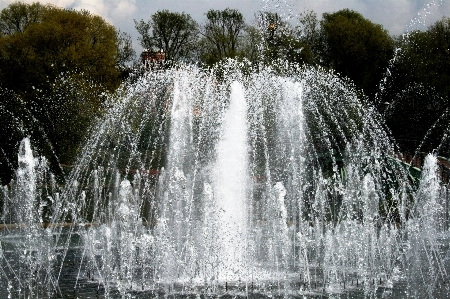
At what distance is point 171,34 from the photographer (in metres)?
47.7

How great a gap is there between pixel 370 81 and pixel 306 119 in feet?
29.7

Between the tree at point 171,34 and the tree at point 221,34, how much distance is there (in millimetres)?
986

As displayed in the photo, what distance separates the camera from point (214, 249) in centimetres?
1205

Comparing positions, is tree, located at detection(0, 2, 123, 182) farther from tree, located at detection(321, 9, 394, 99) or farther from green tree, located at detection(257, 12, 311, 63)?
tree, located at detection(321, 9, 394, 99)

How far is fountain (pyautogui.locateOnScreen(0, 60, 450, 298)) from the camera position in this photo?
11.0m

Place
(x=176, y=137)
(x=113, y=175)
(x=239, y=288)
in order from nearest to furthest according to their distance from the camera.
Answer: (x=239, y=288) < (x=176, y=137) < (x=113, y=175)

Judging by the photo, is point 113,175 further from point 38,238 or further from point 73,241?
point 38,238

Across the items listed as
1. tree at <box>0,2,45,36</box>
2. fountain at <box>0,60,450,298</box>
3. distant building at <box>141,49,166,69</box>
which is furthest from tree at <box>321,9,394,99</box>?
tree at <box>0,2,45,36</box>

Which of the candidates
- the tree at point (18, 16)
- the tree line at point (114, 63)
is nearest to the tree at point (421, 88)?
the tree line at point (114, 63)

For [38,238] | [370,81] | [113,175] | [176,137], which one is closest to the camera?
[38,238]

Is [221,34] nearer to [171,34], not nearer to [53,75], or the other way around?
[171,34]

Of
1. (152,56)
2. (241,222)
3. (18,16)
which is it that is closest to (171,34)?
(152,56)

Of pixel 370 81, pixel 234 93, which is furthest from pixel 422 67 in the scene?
pixel 234 93

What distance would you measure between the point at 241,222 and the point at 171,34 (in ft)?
120
